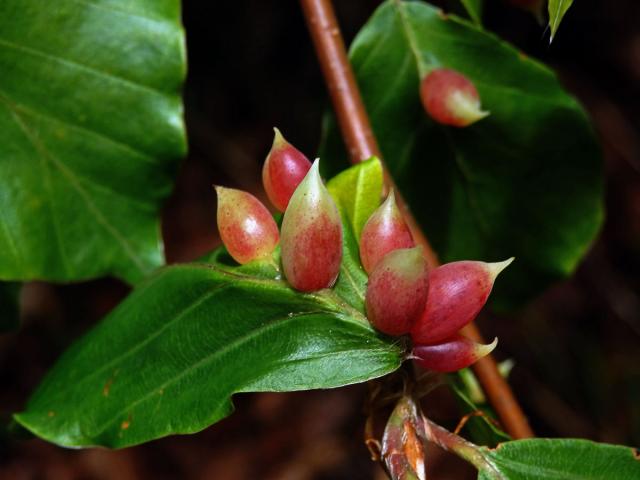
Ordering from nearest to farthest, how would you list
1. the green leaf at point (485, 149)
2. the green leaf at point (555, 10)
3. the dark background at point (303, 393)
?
the green leaf at point (555, 10) < the green leaf at point (485, 149) < the dark background at point (303, 393)

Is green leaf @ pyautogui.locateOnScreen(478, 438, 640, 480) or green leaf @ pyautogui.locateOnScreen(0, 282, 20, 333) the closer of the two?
green leaf @ pyautogui.locateOnScreen(478, 438, 640, 480)

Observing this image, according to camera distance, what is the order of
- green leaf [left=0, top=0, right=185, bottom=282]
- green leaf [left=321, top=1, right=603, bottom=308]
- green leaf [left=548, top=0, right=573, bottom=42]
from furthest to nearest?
1. green leaf [left=321, top=1, right=603, bottom=308]
2. green leaf [left=0, top=0, right=185, bottom=282]
3. green leaf [left=548, top=0, right=573, bottom=42]

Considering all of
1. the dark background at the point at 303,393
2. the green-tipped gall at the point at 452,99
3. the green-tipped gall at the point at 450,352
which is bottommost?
the dark background at the point at 303,393

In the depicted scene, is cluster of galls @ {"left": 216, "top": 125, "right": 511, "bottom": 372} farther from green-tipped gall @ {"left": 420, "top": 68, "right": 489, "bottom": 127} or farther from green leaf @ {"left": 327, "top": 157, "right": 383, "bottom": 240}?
green-tipped gall @ {"left": 420, "top": 68, "right": 489, "bottom": 127}

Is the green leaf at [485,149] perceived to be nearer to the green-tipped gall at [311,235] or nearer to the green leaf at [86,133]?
the green leaf at [86,133]

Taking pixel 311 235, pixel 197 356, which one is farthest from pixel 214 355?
pixel 311 235

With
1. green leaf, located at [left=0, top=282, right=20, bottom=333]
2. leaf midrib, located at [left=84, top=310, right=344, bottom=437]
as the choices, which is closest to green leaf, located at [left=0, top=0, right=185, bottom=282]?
green leaf, located at [left=0, top=282, right=20, bottom=333]

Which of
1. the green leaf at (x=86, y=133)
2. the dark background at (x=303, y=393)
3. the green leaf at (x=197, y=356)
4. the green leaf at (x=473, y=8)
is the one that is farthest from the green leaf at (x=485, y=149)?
the dark background at (x=303, y=393)
